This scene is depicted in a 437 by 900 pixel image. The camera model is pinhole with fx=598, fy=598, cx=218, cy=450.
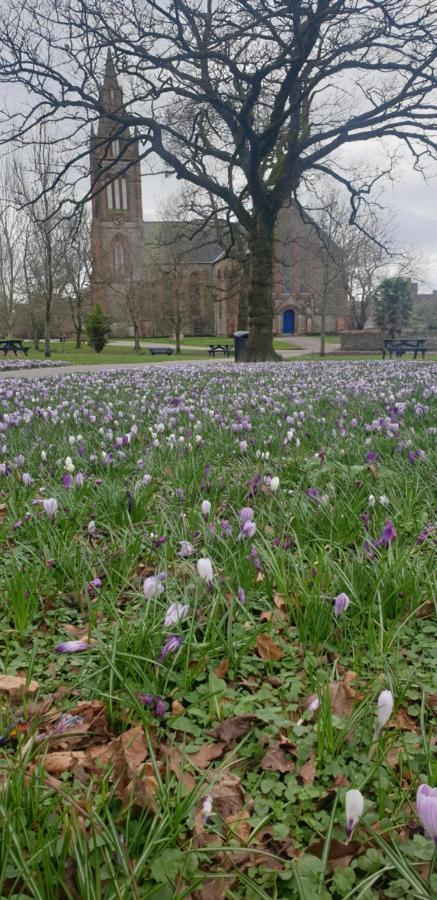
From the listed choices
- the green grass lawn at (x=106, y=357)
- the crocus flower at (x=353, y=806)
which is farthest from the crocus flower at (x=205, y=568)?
the green grass lawn at (x=106, y=357)

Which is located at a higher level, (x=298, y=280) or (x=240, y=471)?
(x=298, y=280)

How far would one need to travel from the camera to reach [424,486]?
3209mm

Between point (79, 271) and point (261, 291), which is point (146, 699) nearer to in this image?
point (261, 291)

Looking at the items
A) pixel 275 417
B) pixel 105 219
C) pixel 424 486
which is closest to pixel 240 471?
pixel 424 486

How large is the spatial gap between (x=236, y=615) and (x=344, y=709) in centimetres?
53

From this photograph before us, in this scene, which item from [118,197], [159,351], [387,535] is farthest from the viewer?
[118,197]

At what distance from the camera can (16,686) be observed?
173 cm

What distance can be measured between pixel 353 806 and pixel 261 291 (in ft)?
66.5

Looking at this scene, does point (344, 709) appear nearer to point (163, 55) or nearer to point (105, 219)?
point (163, 55)

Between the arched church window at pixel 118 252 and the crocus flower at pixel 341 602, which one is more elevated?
the arched church window at pixel 118 252

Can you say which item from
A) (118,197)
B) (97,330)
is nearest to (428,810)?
(97,330)

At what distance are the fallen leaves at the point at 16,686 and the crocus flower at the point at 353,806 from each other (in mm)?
943

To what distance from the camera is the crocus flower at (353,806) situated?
1.12m

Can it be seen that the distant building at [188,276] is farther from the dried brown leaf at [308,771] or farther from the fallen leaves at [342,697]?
the dried brown leaf at [308,771]
